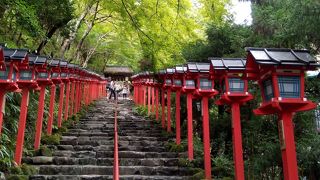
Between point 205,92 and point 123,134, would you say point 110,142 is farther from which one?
point 205,92

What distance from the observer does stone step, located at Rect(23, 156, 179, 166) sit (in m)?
9.66

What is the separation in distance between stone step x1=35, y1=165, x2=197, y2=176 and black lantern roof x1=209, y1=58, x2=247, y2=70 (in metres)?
3.62

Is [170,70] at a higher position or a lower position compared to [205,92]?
→ higher

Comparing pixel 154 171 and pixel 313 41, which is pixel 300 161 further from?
pixel 154 171

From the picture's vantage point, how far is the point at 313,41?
22.3 feet

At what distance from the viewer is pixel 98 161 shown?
980cm

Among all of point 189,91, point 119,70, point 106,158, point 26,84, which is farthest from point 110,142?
point 119,70

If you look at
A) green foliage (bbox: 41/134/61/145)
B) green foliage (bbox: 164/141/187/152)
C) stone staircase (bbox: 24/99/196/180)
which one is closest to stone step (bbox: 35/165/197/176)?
stone staircase (bbox: 24/99/196/180)

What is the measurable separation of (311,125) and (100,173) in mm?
5586

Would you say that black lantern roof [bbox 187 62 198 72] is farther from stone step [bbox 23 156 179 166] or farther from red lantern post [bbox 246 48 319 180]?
red lantern post [bbox 246 48 319 180]

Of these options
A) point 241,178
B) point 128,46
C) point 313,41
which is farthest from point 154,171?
point 128,46

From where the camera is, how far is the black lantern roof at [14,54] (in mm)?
6668

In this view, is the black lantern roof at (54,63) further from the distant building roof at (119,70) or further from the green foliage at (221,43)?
the distant building roof at (119,70)

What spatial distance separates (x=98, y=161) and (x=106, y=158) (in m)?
0.27
